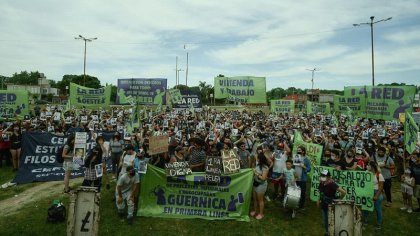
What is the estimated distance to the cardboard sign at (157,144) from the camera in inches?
378

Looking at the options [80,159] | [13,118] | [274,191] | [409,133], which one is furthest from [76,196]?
[13,118]

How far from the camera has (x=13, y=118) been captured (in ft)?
60.2

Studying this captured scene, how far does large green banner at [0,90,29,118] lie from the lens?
1839 centimetres

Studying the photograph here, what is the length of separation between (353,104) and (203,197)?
15.7 m

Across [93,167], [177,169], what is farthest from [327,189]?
[93,167]

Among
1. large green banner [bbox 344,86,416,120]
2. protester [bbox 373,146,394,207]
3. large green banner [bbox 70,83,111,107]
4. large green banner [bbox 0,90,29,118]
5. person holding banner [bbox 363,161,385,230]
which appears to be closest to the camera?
person holding banner [bbox 363,161,385,230]

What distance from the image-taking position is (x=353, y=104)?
820 inches

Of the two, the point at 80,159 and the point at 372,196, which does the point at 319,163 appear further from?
the point at 80,159

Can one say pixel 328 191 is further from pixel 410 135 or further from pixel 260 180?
pixel 410 135

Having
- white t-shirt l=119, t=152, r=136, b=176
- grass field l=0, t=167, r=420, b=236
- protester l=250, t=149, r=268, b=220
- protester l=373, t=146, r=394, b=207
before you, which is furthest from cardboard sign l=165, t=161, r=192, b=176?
protester l=373, t=146, r=394, b=207

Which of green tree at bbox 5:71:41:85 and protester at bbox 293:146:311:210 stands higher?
green tree at bbox 5:71:41:85

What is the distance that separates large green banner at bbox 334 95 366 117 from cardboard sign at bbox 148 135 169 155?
566 inches

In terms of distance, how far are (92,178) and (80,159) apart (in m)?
1.39

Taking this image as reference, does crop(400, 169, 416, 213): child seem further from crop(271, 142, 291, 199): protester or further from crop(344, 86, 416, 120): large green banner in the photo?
crop(344, 86, 416, 120): large green banner
